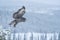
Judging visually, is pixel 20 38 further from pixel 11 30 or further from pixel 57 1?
Answer: pixel 57 1

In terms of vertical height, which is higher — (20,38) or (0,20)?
(0,20)

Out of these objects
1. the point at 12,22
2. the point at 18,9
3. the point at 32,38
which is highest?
the point at 18,9

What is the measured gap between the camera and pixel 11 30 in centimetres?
117

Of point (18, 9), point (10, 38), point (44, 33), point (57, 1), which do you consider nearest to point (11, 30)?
point (10, 38)

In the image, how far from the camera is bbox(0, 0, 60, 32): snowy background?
1181 millimetres

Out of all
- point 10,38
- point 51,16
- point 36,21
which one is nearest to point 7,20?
point 10,38

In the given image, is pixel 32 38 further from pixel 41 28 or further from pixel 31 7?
pixel 31 7

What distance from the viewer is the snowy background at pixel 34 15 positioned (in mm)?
1181

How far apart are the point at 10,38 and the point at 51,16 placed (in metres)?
0.43

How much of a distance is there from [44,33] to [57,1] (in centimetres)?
33

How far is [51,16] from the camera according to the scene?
1199 millimetres

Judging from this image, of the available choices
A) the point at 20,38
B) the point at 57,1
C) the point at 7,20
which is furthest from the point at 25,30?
the point at 57,1

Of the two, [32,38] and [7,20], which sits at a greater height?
[7,20]

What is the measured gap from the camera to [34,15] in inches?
46.9
